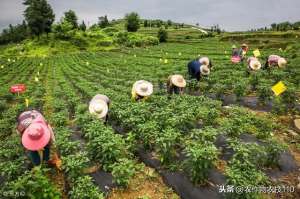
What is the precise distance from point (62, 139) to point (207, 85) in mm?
8435

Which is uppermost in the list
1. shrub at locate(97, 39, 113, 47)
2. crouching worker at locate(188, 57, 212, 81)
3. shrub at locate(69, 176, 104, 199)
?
shrub at locate(97, 39, 113, 47)

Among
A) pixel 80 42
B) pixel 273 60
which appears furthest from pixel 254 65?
pixel 80 42

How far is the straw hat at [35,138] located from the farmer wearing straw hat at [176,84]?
6552mm

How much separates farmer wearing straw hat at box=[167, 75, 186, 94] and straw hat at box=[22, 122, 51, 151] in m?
6.55

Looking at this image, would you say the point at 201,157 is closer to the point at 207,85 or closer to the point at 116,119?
the point at 116,119

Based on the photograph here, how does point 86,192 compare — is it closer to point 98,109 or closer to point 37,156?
point 37,156

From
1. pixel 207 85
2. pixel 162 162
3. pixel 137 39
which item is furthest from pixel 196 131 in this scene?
pixel 137 39

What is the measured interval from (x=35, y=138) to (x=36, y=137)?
3 cm

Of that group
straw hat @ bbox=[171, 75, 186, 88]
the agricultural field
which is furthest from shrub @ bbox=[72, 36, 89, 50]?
the agricultural field

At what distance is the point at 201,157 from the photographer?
20.8 feet

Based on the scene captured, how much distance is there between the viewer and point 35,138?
22.4 feet

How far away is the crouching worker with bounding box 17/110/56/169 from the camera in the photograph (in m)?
6.80

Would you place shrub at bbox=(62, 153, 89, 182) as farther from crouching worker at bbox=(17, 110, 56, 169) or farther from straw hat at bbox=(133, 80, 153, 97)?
straw hat at bbox=(133, 80, 153, 97)

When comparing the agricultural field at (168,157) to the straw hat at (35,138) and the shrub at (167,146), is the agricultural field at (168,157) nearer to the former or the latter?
the shrub at (167,146)
